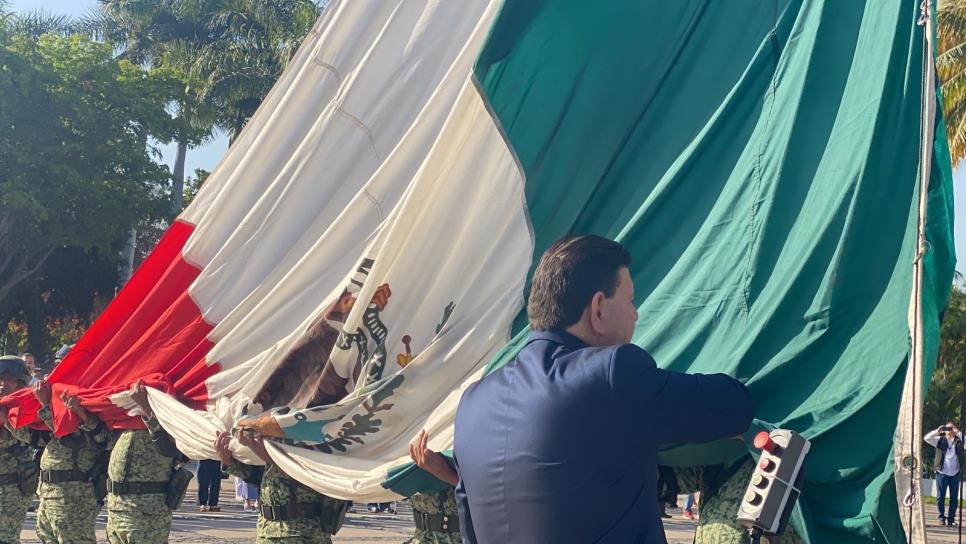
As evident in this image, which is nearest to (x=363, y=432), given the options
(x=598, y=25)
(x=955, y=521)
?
(x=598, y=25)

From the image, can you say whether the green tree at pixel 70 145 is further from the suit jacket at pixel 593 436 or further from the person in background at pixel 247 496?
the suit jacket at pixel 593 436

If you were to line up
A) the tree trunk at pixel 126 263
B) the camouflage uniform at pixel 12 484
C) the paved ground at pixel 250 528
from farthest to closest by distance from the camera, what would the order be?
the tree trunk at pixel 126 263 < the paved ground at pixel 250 528 < the camouflage uniform at pixel 12 484

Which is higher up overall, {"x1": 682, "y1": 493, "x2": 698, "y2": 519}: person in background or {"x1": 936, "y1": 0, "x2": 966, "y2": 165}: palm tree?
{"x1": 936, "y1": 0, "x2": 966, "y2": 165}: palm tree

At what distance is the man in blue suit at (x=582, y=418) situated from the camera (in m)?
2.47

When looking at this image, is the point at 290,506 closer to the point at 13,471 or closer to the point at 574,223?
the point at 574,223

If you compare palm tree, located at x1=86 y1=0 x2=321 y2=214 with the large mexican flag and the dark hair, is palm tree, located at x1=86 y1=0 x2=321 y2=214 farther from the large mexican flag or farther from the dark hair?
the dark hair

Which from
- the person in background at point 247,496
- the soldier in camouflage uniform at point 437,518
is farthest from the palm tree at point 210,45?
the soldier in camouflage uniform at point 437,518

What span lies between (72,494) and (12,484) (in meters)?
1.22

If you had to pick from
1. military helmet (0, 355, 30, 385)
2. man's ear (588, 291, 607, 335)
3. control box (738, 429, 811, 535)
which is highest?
man's ear (588, 291, 607, 335)

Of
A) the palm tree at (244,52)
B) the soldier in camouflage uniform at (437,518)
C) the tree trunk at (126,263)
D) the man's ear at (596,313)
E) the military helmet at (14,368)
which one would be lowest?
the tree trunk at (126,263)

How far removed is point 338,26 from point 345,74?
0.90 feet

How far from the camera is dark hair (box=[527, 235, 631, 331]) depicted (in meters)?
2.65

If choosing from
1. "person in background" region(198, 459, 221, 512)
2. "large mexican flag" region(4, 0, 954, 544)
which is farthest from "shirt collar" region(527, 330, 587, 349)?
"person in background" region(198, 459, 221, 512)

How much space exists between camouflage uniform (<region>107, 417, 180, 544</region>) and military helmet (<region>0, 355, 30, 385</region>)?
78.4 inches
